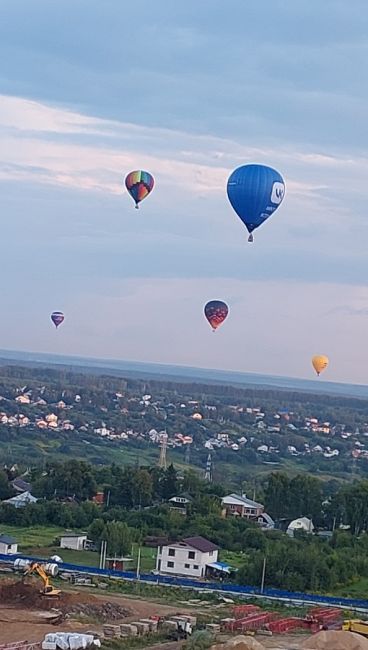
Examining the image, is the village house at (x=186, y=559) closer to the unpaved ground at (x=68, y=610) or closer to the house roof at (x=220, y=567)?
the house roof at (x=220, y=567)

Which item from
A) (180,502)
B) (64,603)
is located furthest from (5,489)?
(64,603)

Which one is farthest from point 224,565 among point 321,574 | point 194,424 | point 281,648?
point 194,424

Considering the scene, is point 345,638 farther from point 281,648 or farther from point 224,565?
point 224,565

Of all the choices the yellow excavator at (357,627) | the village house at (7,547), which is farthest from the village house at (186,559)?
the yellow excavator at (357,627)

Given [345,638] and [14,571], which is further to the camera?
[14,571]

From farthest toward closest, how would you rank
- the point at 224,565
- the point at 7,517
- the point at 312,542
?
the point at 7,517 < the point at 312,542 < the point at 224,565

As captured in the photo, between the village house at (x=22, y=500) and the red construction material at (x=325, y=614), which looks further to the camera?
the village house at (x=22, y=500)

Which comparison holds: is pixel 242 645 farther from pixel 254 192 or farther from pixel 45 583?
pixel 254 192
